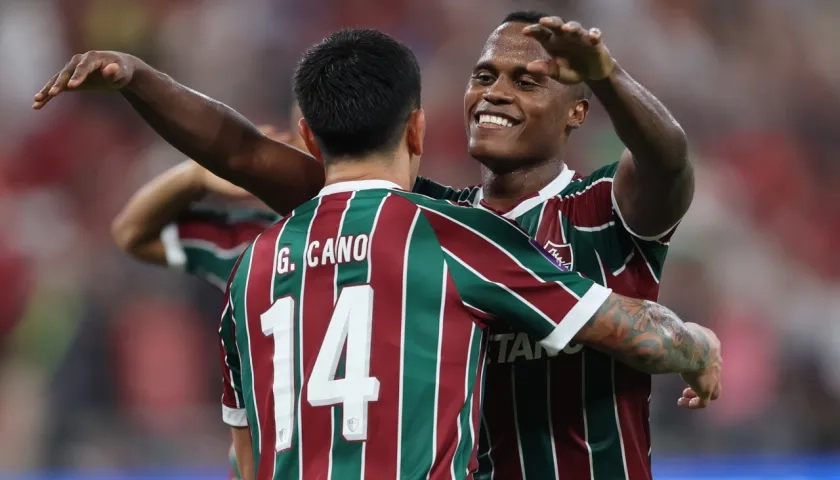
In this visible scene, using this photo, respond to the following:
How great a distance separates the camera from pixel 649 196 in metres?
2.81

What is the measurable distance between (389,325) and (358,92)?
547mm

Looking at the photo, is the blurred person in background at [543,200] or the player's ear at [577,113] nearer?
the blurred person in background at [543,200]

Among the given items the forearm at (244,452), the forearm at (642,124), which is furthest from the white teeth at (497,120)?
the forearm at (244,452)

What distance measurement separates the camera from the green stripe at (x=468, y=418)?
240cm

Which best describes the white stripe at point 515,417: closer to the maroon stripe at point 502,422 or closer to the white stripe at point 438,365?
the maroon stripe at point 502,422

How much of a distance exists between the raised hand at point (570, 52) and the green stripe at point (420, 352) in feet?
1.46

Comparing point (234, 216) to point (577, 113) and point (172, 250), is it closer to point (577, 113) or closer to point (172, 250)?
point (172, 250)

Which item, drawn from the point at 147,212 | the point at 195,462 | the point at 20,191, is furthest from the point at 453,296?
the point at 20,191

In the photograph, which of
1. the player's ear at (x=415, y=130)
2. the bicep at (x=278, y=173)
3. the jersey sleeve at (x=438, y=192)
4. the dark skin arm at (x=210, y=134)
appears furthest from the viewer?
the jersey sleeve at (x=438, y=192)

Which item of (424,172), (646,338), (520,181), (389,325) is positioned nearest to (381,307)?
(389,325)

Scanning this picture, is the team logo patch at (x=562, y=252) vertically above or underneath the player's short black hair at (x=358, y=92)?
underneath

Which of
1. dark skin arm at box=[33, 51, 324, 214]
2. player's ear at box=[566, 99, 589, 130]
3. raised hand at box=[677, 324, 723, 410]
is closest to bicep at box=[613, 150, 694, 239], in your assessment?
raised hand at box=[677, 324, 723, 410]

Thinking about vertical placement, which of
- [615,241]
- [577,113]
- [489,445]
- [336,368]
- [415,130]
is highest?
[577,113]

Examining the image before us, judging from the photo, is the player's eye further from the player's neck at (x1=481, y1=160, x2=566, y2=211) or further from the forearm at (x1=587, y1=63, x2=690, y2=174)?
the forearm at (x1=587, y1=63, x2=690, y2=174)
